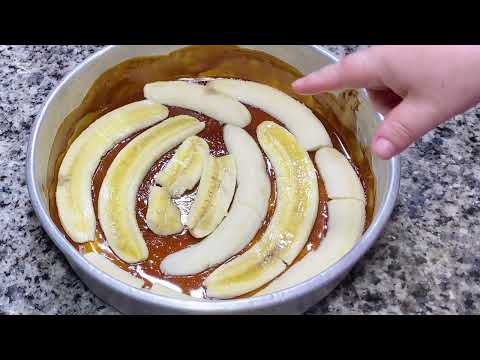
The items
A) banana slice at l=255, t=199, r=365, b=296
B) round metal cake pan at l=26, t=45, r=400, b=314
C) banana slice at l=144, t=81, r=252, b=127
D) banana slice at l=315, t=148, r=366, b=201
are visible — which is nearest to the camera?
round metal cake pan at l=26, t=45, r=400, b=314

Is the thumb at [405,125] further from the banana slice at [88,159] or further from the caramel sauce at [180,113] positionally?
Result: the banana slice at [88,159]

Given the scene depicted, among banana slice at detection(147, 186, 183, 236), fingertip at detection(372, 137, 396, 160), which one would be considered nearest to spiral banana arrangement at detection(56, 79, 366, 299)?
banana slice at detection(147, 186, 183, 236)

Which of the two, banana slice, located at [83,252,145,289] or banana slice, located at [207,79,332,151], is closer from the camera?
banana slice, located at [83,252,145,289]

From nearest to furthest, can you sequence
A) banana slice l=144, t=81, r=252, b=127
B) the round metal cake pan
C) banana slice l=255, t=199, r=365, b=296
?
the round metal cake pan → banana slice l=255, t=199, r=365, b=296 → banana slice l=144, t=81, r=252, b=127

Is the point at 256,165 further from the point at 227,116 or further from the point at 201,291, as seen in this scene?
the point at 201,291

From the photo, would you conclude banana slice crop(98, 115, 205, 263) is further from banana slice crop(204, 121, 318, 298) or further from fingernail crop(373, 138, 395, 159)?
fingernail crop(373, 138, 395, 159)

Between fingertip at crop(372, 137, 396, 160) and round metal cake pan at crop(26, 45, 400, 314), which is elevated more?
fingertip at crop(372, 137, 396, 160)

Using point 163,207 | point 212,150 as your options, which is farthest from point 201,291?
point 212,150
